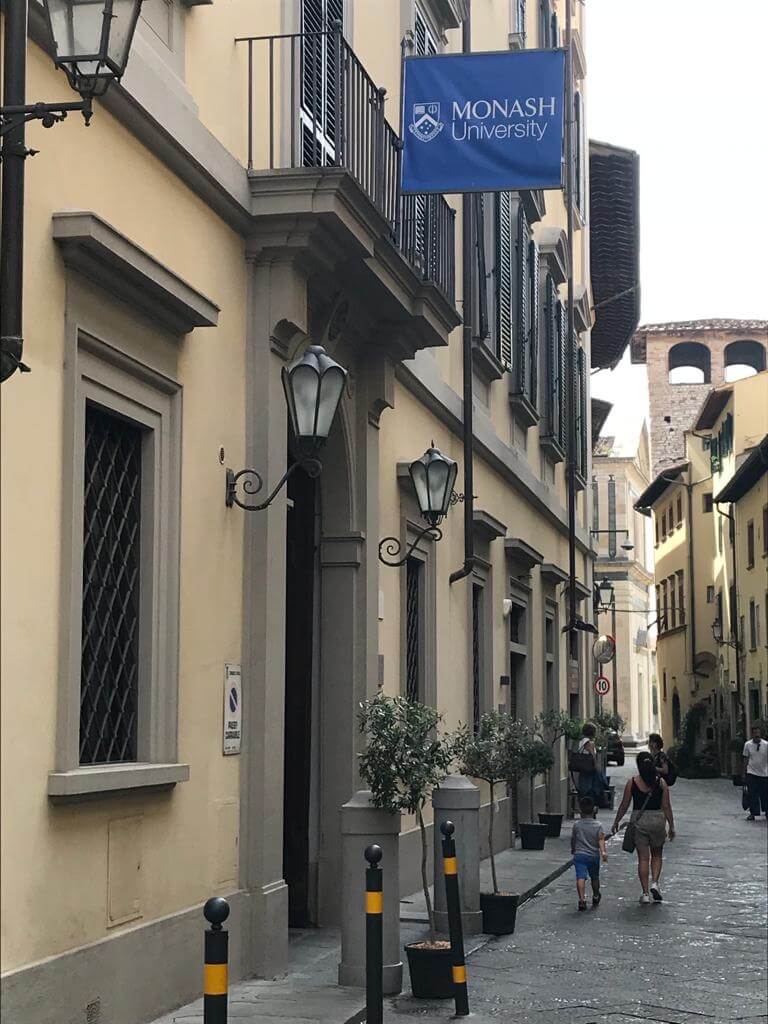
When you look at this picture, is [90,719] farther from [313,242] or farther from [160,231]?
[313,242]

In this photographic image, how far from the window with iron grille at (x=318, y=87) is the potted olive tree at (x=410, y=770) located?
3.93 m

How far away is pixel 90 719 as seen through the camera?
7734 mm

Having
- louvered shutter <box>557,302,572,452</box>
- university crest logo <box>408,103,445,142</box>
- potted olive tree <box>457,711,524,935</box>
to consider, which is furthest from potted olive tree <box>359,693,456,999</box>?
louvered shutter <box>557,302,572,452</box>

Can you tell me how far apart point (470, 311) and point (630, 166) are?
53.6 ft

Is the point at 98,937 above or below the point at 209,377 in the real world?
below

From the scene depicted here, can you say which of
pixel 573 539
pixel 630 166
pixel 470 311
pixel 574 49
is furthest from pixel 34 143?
pixel 630 166

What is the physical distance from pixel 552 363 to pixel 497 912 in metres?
14.0

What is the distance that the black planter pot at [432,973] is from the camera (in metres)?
9.33

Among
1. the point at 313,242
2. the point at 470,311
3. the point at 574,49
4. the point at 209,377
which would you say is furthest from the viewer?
the point at 574,49

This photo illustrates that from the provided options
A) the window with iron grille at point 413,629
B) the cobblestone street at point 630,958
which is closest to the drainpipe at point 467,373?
the window with iron grille at point 413,629

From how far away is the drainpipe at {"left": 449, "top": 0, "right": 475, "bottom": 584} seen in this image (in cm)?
1584

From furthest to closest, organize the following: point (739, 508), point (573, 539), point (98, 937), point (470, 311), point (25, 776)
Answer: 1. point (739, 508)
2. point (573, 539)
3. point (470, 311)
4. point (98, 937)
5. point (25, 776)

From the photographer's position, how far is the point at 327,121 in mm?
11594

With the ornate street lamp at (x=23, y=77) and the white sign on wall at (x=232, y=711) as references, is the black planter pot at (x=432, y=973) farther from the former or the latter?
the ornate street lamp at (x=23, y=77)
